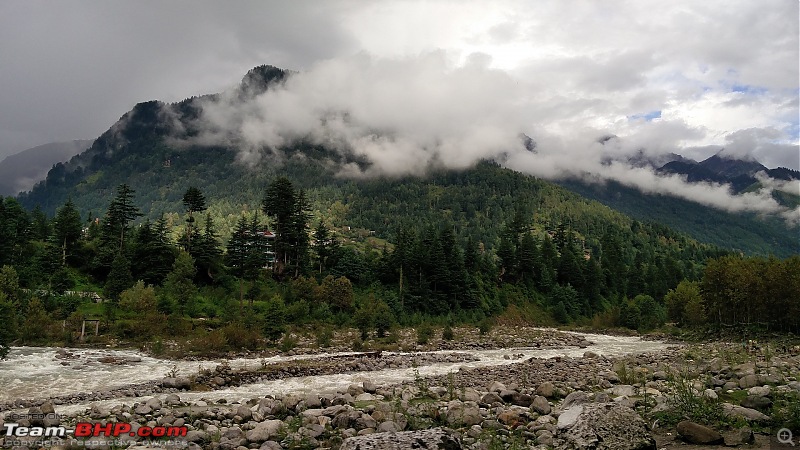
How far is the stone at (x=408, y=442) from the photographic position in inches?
405

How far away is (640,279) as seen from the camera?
118500 mm

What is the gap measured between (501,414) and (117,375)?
26.6m

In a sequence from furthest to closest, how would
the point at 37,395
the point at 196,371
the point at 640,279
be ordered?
1. the point at 640,279
2. the point at 196,371
3. the point at 37,395

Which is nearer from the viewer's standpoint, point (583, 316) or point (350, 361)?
point (350, 361)

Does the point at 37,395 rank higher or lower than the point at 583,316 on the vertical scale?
higher

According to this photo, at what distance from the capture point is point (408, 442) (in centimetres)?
1040

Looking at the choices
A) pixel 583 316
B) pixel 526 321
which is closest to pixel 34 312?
pixel 526 321

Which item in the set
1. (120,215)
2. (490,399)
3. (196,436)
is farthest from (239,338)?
(120,215)

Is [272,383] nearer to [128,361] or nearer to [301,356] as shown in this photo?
[301,356]

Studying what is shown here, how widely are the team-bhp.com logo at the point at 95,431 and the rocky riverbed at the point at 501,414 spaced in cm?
58

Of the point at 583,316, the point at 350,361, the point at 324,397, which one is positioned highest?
the point at 324,397

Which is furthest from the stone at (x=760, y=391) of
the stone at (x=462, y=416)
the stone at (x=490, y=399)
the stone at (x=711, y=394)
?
the stone at (x=462, y=416)

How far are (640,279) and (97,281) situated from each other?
4668 inches

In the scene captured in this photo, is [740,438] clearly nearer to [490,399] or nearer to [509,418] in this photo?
[509,418]
